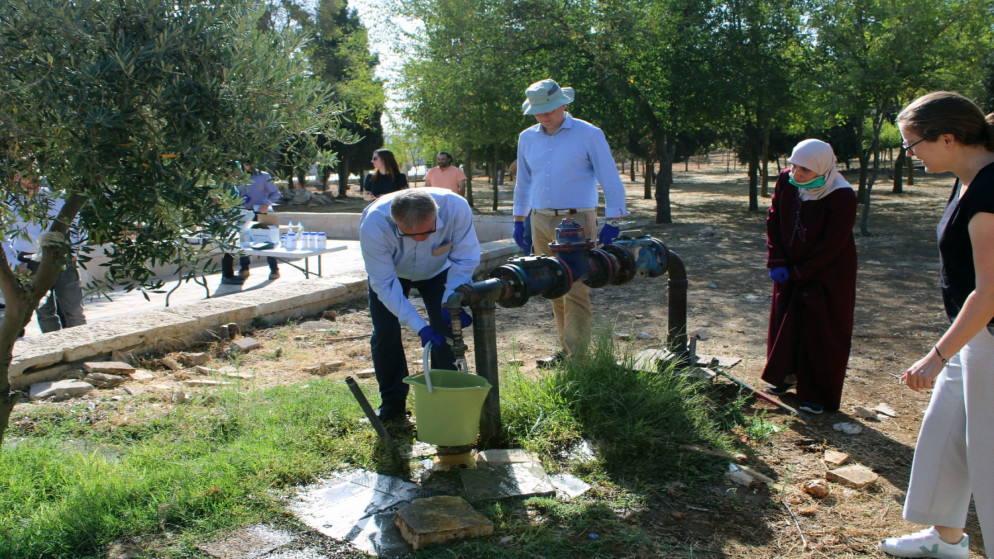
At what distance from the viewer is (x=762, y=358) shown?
217 inches

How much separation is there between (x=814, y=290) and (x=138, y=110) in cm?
367

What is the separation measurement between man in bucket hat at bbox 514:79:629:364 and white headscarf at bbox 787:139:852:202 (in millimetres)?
1072

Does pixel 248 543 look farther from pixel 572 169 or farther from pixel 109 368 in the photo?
pixel 572 169

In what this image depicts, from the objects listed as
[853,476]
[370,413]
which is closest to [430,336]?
[370,413]

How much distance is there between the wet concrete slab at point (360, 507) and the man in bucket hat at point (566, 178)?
1643mm

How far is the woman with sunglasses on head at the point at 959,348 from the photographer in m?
2.44

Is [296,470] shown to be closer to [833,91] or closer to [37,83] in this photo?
[37,83]

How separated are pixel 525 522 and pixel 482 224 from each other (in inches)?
413

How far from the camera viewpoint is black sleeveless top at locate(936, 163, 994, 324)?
2432 millimetres

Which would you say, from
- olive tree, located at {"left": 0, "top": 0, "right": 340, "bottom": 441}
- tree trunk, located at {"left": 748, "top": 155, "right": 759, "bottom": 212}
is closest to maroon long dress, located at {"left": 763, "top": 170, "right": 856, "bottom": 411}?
olive tree, located at {"left": 0, "top": 0, "right": 340, "bottom": 441}

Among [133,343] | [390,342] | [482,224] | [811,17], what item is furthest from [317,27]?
[390,342]

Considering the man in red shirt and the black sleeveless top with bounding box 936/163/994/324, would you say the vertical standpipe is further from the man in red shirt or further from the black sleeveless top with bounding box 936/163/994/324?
the man in red shirt

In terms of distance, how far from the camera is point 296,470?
3.53 m

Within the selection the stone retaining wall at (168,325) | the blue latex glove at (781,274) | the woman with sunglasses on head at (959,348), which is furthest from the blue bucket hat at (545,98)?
the stone retaining wall at (168,325)
